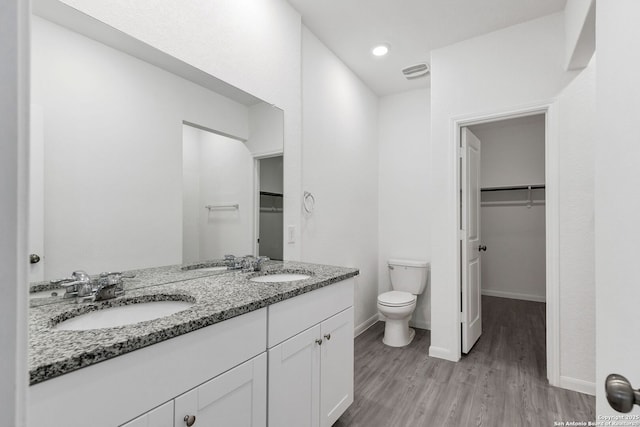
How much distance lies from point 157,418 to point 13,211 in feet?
2.77

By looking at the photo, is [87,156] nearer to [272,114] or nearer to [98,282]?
[98,282]

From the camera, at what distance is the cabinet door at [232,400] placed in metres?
0.96

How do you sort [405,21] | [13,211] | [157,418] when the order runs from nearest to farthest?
[13,211]
[157,418]
[405,21]

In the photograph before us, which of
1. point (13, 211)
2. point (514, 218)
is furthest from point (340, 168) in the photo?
point (514, 218)

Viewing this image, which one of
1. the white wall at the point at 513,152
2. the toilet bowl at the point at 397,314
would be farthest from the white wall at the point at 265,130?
the white wall at the point at 513,152

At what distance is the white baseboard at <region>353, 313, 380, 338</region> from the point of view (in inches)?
126

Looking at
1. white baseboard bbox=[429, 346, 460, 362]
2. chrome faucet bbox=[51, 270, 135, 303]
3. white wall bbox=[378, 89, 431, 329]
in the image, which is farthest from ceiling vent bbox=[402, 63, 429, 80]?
chrome faucet bbox=[51, 270, 135, 303]

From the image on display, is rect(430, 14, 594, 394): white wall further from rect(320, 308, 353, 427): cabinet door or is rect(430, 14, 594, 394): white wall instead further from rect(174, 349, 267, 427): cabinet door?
rect(174, 349, 267, 427): cabinet door

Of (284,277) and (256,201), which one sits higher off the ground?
A: (256,201)

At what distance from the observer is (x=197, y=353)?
98 cm

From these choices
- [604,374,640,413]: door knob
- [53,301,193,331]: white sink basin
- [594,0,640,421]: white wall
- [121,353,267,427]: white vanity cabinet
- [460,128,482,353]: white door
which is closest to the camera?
[604,374,640,413]: door knob

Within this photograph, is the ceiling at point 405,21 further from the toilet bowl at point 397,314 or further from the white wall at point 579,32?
the toilet bowl at point 397,314

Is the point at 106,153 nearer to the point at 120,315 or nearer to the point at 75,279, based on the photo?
the point at 75,279

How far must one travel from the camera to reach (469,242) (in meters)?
2.82
